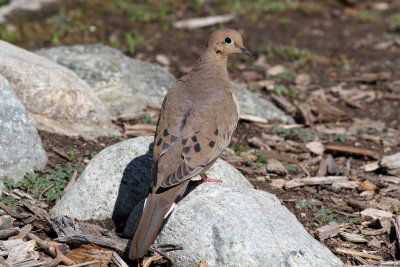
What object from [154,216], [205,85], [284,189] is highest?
[205,85]

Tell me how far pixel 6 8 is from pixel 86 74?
3.63 metres

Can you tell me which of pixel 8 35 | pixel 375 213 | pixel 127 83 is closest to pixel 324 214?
pixel 375 213

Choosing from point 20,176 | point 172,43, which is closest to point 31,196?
point 20,176

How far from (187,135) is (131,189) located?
2.54 feet

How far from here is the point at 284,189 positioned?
253 inches

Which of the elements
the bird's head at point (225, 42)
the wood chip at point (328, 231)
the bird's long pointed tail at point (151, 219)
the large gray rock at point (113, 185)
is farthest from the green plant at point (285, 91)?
the bird's long pointed tail at point (151, 219)

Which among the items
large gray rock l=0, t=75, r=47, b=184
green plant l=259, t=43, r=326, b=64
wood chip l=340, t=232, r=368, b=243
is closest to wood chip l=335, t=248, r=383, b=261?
wood chip l=340, t=232, r=368, b=243

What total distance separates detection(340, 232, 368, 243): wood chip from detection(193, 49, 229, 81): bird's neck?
182 centimetres

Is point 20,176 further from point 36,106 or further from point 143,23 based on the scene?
point 143,23

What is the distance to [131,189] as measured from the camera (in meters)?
5.55

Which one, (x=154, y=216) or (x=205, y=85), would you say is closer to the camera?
(x=154, y=216)

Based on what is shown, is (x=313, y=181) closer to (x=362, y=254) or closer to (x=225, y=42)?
(x=362, y=254)

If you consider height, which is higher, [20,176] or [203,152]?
[203,152]

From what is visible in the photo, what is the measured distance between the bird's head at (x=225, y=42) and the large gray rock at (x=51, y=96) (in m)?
1.57
